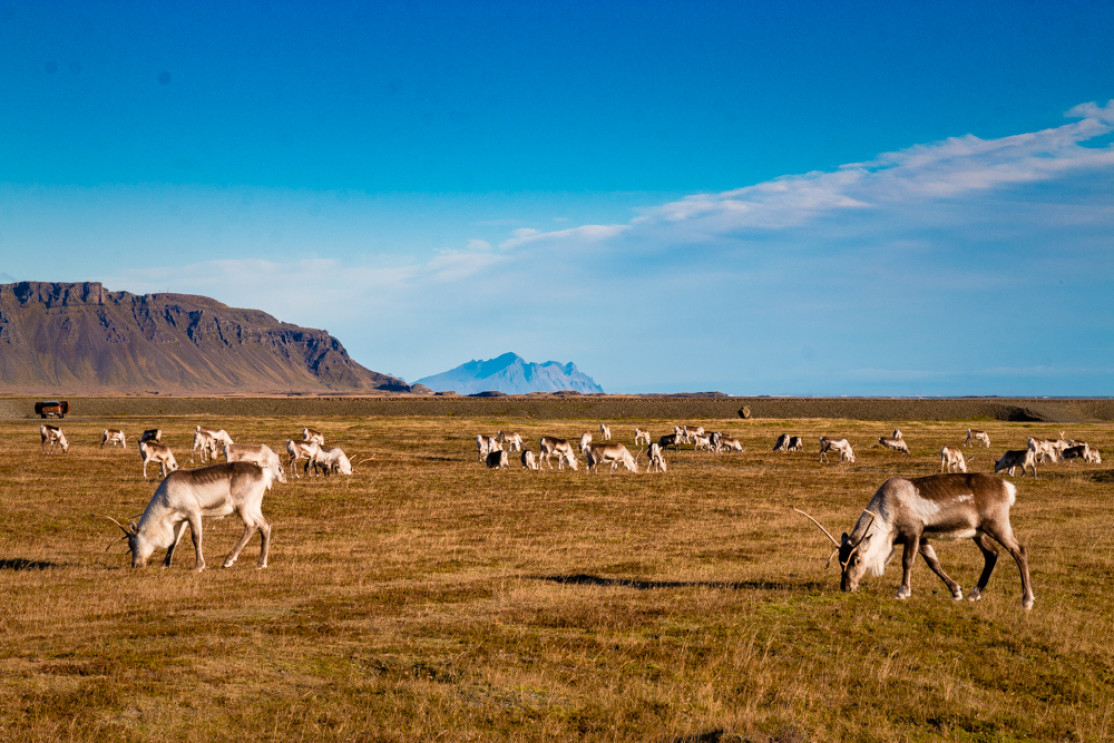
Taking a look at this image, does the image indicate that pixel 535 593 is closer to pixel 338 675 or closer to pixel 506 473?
pixel 338 675

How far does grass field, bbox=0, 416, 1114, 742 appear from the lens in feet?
29.8

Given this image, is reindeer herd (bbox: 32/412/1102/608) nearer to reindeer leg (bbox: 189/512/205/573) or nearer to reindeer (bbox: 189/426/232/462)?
reindeer leg (bbox: 189/512/205/573)

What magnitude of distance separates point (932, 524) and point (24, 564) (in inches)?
793

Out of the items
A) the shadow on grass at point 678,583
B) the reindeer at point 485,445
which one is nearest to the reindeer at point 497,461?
the reindeer at point 485,445

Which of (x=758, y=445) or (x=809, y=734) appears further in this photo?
(x=758, y=445)

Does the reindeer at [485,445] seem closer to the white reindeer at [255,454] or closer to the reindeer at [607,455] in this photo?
the reindeer at [607,455]

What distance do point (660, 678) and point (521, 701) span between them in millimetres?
2002

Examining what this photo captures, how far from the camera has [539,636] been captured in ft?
40.4

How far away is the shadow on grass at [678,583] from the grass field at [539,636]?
0.11m

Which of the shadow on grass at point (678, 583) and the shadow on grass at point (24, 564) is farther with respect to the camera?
the shadow on grass at point (24, 564)

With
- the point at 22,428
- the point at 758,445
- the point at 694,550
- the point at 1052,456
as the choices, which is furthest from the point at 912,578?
the point at 22,428

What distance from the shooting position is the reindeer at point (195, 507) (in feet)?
58.0

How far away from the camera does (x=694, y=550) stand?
21062mm

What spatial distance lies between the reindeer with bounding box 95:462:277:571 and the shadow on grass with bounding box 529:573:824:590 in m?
6.96
